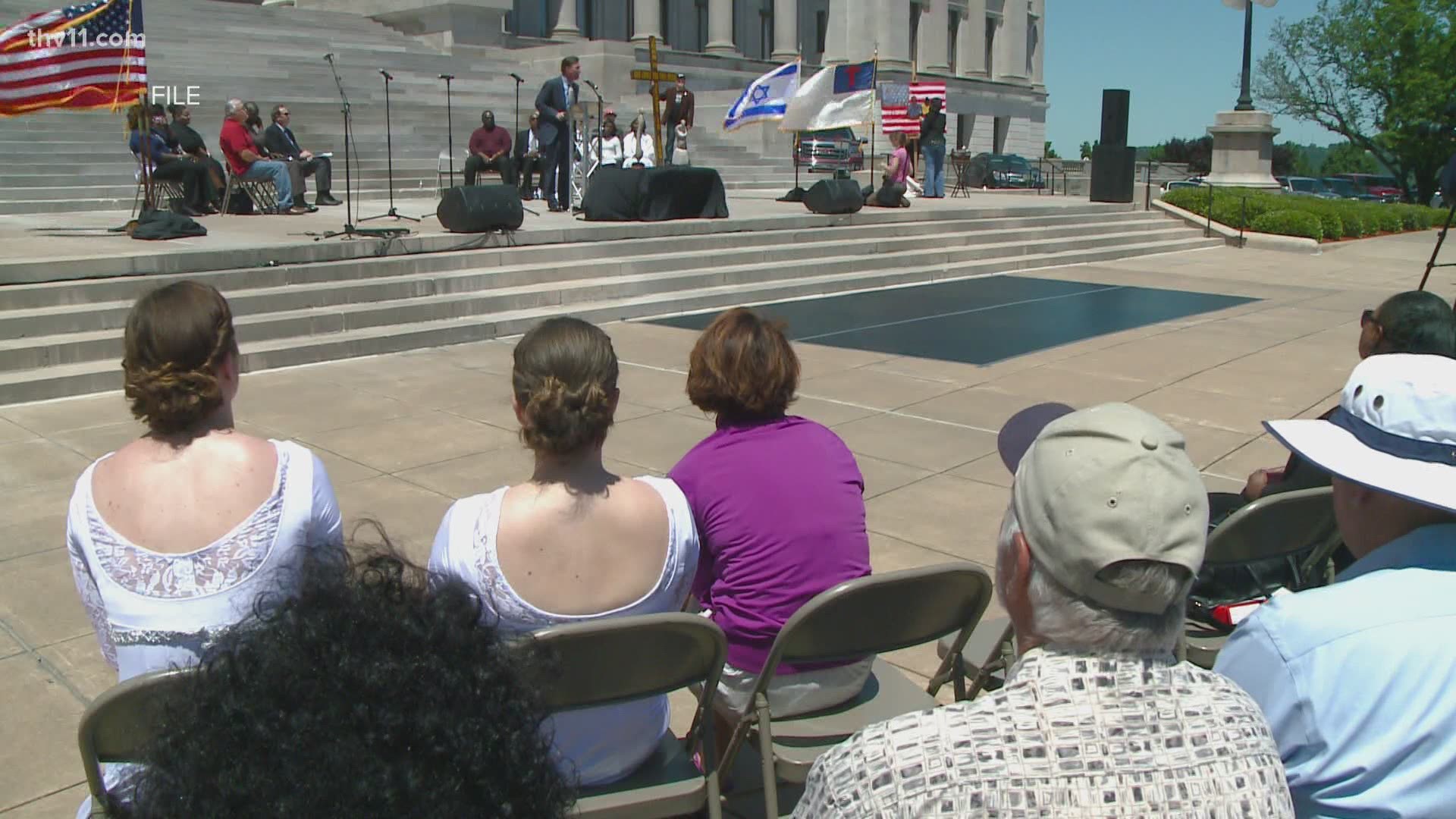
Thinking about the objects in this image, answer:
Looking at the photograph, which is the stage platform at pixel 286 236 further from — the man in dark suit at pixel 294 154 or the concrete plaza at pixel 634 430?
the concrete plaza at pixel 634 430

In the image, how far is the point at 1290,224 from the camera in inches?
907

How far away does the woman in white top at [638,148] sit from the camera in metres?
22.3

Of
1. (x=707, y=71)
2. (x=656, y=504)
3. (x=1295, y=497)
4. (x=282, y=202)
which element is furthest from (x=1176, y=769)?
(x=707, y=71)

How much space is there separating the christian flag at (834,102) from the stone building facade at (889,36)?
2646 centimetres

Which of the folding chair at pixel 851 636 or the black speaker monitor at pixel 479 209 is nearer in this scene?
the folding chair at pixel 851 636

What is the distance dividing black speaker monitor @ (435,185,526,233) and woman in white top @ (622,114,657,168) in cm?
911

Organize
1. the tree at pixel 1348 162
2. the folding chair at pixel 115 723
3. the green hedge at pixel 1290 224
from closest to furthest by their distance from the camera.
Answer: the folding chair at pixel 115 723 < the green hedge at pixel 1290 224 < the tree at pixel 1348 162

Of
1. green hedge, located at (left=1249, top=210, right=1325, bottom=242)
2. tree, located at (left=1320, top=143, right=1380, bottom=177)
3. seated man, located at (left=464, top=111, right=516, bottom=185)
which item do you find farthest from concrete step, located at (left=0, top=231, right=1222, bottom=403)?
tree, located at (left=1320, top=143, right=1380, bottom=177)

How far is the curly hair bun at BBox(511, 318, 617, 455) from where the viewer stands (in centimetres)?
280

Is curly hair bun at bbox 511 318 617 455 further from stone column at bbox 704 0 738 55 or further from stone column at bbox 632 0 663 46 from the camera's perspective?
stone column at bbox 704 0 738 55

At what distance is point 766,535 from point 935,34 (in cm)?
6462

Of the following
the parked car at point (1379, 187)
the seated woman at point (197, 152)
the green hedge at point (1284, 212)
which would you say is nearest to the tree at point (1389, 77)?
the parked car at point (1379, 187)

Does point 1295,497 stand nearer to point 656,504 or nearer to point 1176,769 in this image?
point 656,504

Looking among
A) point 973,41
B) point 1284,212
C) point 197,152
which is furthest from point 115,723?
point 973,41
